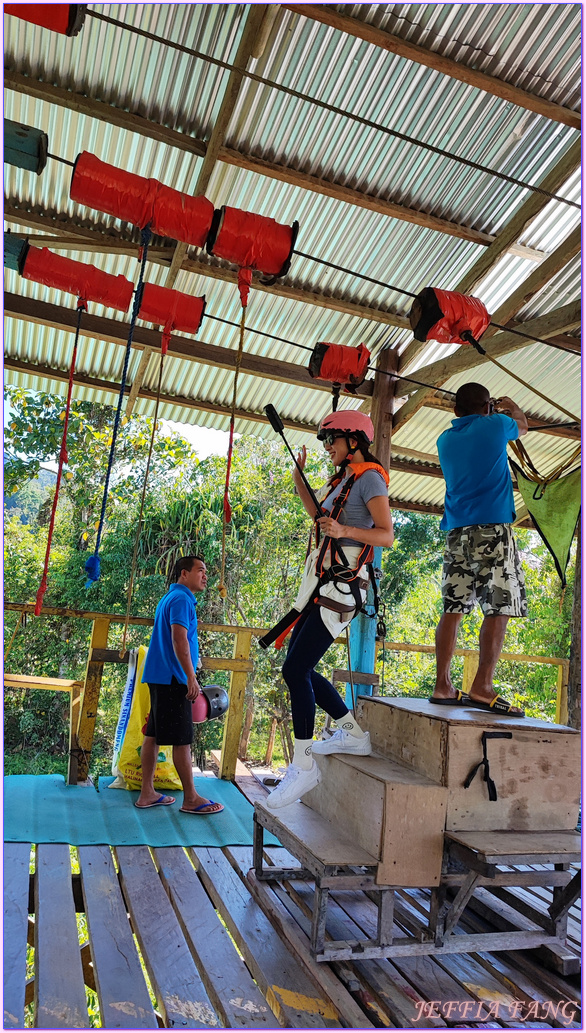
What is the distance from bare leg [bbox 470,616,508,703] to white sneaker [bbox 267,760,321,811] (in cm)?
95

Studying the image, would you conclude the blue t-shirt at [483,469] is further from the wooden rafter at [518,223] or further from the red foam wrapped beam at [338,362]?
the wooden rafter at [518,223]

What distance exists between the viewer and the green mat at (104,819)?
3.74 metres

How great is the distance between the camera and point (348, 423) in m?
3.46

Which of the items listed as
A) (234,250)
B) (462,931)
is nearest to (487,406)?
(234,250)

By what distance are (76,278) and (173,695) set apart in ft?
8.85

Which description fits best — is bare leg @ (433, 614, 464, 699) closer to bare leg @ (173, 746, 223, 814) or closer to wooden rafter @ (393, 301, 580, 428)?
bare leg @ (173, 746, 223, 814)

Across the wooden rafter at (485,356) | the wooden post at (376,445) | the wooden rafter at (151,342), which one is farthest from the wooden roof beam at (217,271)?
the wooden rafter at (485,356)

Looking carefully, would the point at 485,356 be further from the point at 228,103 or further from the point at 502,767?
the point at 502,767

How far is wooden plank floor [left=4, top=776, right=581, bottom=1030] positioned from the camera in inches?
88.4

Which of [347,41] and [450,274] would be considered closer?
[347,41]

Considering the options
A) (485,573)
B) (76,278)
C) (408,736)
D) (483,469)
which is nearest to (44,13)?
(76,278)

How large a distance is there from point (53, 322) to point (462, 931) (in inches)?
203

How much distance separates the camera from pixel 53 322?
5.65m

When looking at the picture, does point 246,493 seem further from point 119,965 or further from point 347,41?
point 119,965
